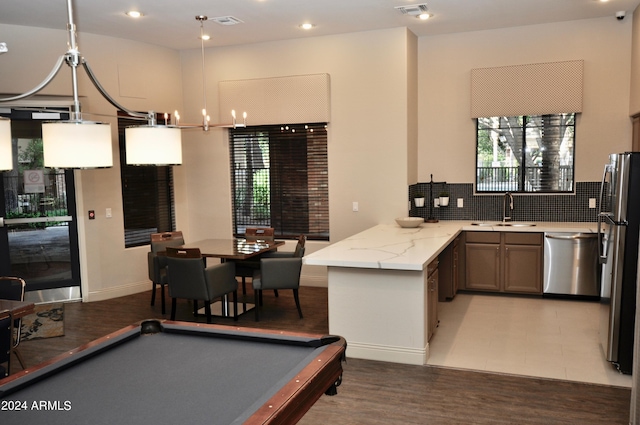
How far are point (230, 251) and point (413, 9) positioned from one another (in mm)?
3171

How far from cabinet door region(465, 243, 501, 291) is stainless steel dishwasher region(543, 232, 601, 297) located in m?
0.54

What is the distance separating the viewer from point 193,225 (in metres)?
7.77

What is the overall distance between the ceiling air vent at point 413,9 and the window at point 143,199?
3.68m

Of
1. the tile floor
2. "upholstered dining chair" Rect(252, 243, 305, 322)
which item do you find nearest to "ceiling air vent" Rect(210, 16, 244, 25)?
"upholstered dining chair" Rect(252, 243, 305, 322)

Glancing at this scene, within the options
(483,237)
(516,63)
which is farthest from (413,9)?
(483,237)

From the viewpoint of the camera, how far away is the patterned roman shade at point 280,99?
6.85 metres

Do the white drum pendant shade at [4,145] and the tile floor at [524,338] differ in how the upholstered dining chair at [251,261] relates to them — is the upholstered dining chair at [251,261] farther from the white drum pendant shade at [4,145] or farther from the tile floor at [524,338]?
the white drum pendant shade at [4,145]

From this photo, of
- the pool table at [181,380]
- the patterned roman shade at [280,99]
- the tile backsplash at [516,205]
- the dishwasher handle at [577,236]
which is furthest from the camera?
the patterned roman shade at [280,99]

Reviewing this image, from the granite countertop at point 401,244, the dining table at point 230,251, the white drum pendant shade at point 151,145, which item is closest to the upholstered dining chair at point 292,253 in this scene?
the dining table at point 230,251

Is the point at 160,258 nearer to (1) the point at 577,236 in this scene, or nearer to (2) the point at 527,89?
(1) the point at 577,236

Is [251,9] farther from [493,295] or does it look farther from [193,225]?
[493,295]

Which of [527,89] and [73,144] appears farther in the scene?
[527,89]

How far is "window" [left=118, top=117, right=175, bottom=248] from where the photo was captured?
6.99 meters

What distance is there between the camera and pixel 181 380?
2.22 metres
